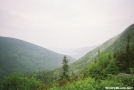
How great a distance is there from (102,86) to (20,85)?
73.5 m

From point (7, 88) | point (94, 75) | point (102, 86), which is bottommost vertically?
point (7, 88)

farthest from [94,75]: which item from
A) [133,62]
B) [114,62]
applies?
[133,62]

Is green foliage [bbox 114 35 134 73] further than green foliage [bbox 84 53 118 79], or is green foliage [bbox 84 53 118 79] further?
green foliage [bbox 84 53 118 79]

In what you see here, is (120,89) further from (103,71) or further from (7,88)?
(7,88)

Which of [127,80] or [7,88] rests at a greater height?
[127,80]

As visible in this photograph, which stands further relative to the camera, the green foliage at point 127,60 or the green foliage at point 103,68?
the green foliage at point 103,68

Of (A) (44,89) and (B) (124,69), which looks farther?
(B) (124,69)

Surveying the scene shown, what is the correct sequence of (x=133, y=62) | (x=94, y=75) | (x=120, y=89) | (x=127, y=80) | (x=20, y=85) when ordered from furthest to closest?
(x=20, y=85)
(x=94, y=75)
(x=133, y=62)
(x=127, y=80)
(x=120, y=89)

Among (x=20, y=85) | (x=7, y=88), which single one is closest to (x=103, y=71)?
Result: (x=20, y=85)

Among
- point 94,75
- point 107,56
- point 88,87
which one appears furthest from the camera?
point 107,56

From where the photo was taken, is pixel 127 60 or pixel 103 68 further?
pixel 103 68

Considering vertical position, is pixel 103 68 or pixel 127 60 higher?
pixel 127 60

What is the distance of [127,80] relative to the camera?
53.1 ft

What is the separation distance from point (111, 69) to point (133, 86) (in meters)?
29.5
